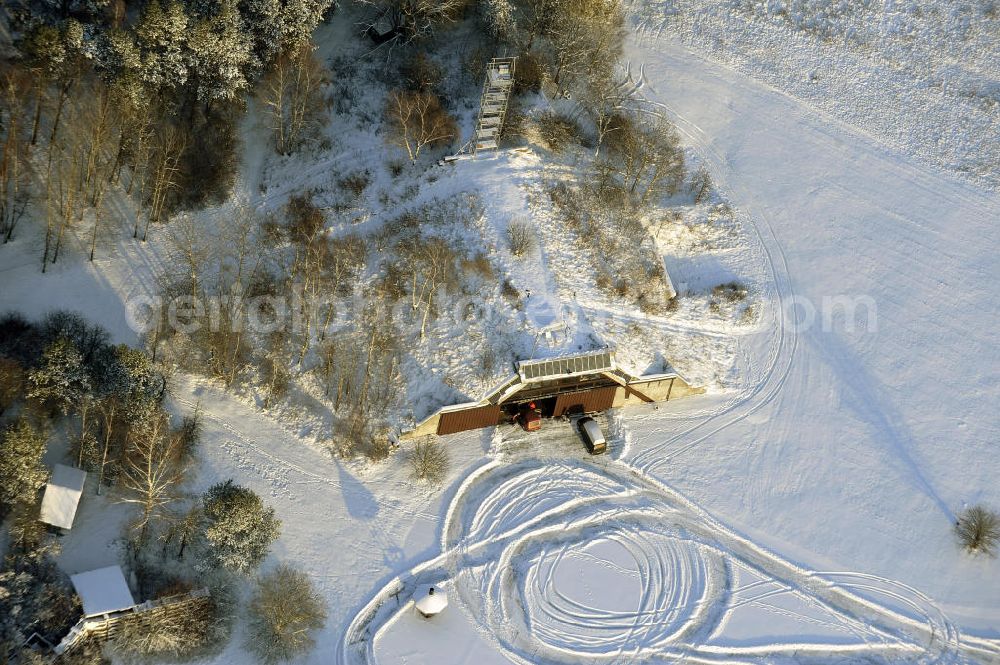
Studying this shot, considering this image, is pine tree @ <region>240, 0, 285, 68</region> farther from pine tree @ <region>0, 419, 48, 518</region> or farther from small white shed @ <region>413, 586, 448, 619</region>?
small white shed @ <region>413, 586, 448, 619</region>

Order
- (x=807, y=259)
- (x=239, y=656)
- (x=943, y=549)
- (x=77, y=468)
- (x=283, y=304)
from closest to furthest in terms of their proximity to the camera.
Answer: (x=239, y=656) → (x=77, y=468) → (x=943, y=549) → (x=283, y=304) → (x=807, y=259)

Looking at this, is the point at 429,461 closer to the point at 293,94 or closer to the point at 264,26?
the point at 293,94

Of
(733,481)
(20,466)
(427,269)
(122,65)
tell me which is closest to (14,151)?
(122,65)

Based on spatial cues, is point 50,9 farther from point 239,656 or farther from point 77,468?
point 239,656

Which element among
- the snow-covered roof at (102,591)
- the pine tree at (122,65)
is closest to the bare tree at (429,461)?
the snow-covered roof at (102,591)

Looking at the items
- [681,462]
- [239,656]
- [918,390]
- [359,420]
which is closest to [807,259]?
[918,390]

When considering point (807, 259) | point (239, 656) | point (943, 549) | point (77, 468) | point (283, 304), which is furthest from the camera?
point (807, 259)

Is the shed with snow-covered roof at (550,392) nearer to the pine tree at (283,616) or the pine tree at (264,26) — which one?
the pine tree at (283,616)
